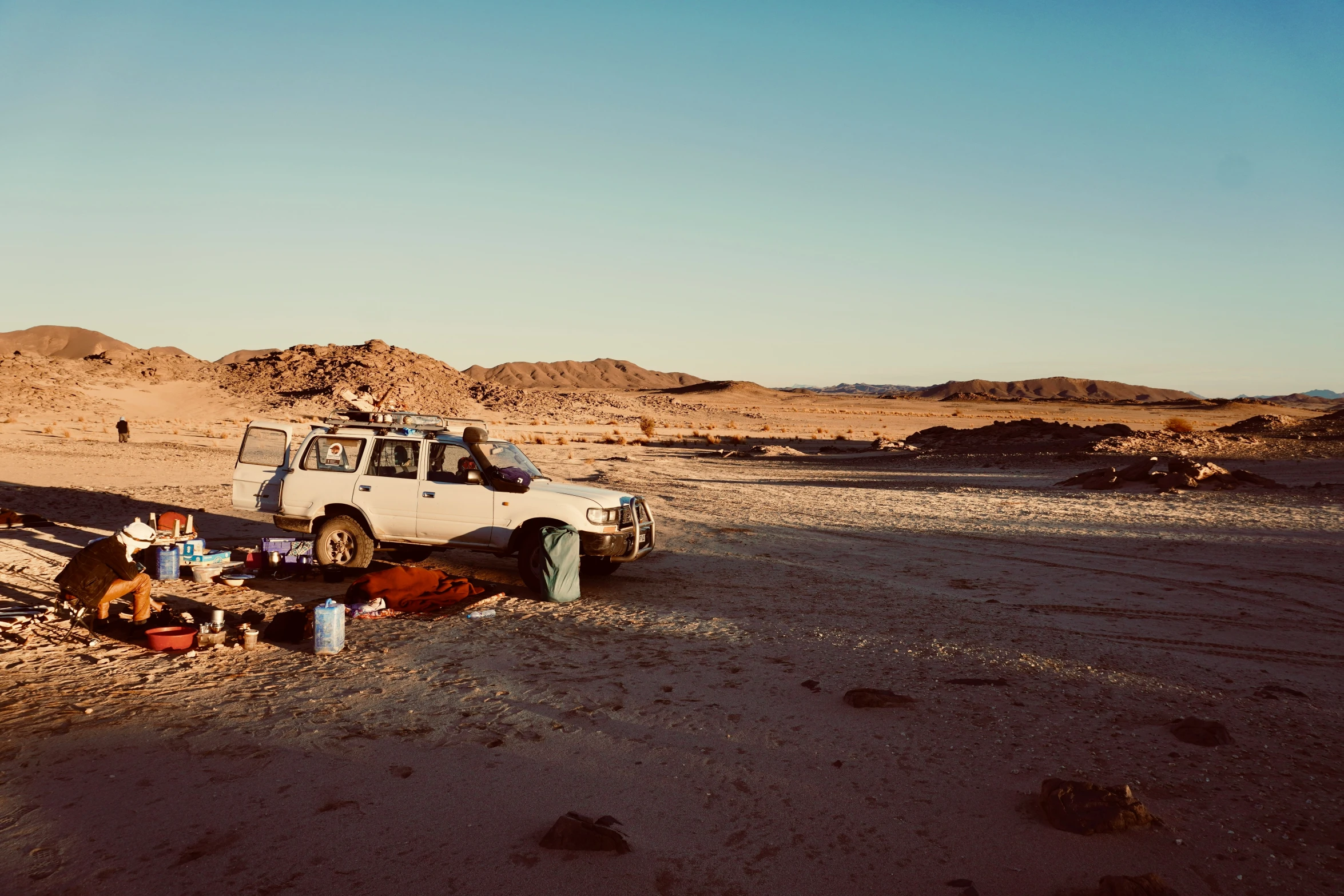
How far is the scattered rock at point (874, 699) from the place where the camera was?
7.30m

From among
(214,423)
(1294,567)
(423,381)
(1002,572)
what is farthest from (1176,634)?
(423,381)

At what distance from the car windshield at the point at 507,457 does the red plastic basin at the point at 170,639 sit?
448 centimetres

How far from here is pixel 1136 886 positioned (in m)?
4.40

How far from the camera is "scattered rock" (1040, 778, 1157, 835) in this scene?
202 inches

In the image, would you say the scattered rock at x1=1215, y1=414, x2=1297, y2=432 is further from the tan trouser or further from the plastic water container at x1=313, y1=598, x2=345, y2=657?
the tan trouser

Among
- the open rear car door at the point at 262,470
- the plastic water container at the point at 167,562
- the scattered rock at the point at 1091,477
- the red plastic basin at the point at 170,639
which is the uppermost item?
the open rear car door at the point at 262,470

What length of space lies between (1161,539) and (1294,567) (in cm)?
306

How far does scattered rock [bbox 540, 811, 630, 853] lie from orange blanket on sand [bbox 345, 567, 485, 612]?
5.97 meters

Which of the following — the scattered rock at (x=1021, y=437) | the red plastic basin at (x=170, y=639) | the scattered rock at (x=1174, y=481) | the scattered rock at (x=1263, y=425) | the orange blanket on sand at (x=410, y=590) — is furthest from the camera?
the scattered rock at (x=1263, y=425)

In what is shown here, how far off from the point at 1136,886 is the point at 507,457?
9.95 m

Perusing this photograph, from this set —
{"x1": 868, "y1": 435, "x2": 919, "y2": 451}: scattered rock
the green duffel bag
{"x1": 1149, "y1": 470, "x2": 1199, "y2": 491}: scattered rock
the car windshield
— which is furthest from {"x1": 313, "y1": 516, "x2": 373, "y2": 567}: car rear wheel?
{"x1": 868, "y1": 435, "x2": 919, "y2": 451}: scattered rock

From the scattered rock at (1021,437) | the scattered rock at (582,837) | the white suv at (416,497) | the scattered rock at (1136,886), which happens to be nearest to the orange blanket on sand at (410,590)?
the white suv at (416,497)

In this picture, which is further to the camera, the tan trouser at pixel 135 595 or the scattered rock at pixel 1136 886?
the tan trouser at pixel 135 595

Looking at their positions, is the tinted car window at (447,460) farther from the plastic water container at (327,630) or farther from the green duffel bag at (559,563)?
the plastic water container at (327,630)
